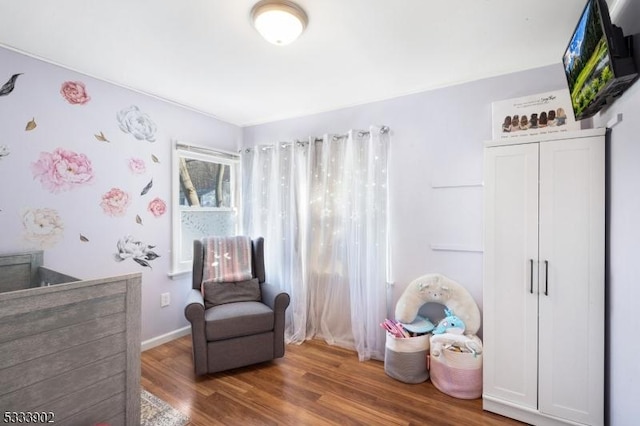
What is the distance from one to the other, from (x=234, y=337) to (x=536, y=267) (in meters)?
2.24

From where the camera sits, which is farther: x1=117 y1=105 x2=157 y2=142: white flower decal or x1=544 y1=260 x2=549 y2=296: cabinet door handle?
x1=117 y1=105 x2=157 y2=142: white flower decal

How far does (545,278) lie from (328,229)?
1.80 m

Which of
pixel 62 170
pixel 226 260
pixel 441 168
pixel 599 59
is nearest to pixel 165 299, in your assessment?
pixel 226 260

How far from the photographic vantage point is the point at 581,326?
5.45ft

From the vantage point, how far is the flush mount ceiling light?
59.4 inches

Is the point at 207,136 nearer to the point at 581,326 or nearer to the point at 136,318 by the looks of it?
the point at 136,318

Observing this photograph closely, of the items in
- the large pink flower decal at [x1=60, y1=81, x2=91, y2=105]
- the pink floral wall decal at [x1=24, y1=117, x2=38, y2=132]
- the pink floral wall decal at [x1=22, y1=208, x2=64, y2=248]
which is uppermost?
the large pink flower decal at [x1=60, y1=81, x2=91, y2=105]

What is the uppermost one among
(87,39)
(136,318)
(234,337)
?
(87,39)

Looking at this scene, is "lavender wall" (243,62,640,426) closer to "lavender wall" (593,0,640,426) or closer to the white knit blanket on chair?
"lavender wall" (593,0,640,426)

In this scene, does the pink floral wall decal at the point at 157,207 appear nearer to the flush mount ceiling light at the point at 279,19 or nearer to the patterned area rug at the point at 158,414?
the patterned area rug at the point at 158,414

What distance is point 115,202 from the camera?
2.54 m

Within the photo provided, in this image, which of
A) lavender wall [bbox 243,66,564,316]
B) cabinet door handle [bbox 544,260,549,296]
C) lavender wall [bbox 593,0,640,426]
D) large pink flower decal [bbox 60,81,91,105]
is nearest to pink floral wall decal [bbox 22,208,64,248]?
large pink flower decal [bbox 60,81,91,105]

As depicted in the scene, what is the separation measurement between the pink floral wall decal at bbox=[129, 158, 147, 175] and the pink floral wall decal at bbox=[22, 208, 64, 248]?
0.68 meters

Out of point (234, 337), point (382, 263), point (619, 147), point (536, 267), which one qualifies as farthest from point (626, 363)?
point (234, 337)
